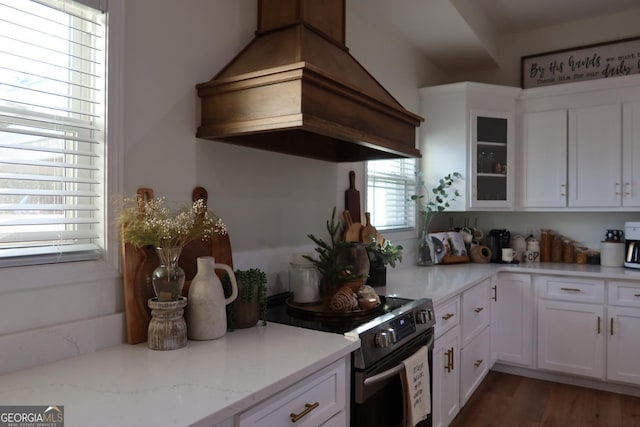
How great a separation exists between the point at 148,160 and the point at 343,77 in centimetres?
81

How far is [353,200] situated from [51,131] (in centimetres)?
172

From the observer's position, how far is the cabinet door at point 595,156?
3217 millimetres

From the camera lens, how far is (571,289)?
10.3ft

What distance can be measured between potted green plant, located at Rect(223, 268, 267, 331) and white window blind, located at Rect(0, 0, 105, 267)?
48 centimetres


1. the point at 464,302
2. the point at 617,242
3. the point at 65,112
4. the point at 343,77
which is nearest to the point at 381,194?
the point at 464,302

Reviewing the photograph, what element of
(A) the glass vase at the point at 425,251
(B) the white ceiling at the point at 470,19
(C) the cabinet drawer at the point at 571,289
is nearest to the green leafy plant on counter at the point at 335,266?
(A) the glass vase at the point at 425,251

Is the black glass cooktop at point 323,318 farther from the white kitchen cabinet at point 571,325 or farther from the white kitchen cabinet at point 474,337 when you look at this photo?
the white kitchen cabinet at point 571,325

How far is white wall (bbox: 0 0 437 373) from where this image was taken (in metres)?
1.25

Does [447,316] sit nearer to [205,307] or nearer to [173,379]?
[205,307]

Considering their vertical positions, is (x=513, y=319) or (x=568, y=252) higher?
(x=568, y=252)

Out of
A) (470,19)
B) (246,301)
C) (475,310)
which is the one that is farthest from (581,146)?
(246,301)

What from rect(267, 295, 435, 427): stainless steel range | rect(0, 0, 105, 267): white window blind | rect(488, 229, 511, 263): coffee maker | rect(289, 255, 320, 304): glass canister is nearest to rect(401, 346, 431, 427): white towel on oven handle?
rect(267, 295, 435, 427): stainless steel range

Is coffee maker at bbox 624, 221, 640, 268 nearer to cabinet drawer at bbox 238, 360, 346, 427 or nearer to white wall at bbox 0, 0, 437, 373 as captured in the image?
white wall at bbox 0, 0, 437, 373

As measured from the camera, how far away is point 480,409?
283cm
